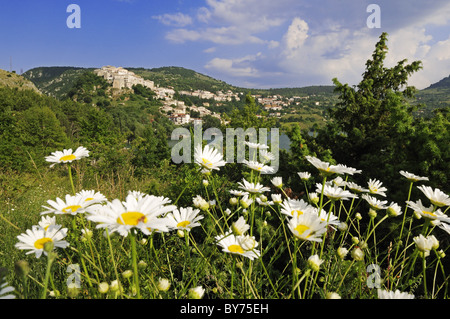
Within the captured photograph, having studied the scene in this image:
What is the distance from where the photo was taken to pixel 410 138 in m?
3.12

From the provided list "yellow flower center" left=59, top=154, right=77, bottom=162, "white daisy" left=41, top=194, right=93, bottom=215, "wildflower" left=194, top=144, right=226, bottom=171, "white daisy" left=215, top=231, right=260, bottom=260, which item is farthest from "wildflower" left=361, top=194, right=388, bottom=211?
"yellow flower center" left=59, top=154, right=77, bottom=162

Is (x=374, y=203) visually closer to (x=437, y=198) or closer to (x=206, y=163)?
(x=437, y=198)

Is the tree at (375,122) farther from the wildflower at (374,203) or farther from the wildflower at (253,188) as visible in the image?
the wildflower at (253,188)

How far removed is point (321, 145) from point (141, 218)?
453cm

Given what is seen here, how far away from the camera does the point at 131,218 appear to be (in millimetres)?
811

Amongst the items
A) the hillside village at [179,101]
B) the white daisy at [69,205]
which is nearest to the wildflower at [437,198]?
the white daisy at [69,205]

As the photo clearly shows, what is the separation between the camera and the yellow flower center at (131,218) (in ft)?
2.52

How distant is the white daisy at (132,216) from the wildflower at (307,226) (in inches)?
17.4

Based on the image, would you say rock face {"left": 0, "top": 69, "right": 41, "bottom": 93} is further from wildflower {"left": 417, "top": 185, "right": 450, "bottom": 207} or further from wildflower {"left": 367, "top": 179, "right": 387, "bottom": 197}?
wildflower {"left": 417, "top": 185, "right": 450, "bottom": 207}

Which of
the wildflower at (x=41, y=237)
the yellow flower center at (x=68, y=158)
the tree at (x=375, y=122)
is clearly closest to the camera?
the wildflower at (x=41, y=237)

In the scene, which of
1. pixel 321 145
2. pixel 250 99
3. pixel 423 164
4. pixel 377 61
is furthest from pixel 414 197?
pixel 250 99

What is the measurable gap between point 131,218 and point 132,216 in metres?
0.01

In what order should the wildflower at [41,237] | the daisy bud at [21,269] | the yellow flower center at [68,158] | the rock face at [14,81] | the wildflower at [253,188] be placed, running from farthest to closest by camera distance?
the rock face at [14,81] → the yellow flower center at [68,158] → the wildflower at [253,188] → the wildflower at [41,237] → the daisy bud at [21,269]
